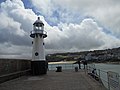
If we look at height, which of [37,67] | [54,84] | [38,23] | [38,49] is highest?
[38,23]

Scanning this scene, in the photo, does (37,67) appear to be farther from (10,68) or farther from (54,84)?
(54,84)

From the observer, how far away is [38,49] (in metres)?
22.0

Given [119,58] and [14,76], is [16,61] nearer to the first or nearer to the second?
[14,76]

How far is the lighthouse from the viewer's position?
21.7m

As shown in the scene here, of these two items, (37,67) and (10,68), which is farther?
(37,67)

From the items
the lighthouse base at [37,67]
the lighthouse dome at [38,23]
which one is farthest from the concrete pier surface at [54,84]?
the lighthouse dome at [38,23]

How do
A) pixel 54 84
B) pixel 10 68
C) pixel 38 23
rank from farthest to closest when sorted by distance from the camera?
pixel 38 23, pixel 10 68, pixel 54 84

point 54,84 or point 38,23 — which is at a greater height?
point 38,23

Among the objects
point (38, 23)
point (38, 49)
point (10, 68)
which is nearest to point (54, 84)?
point (10, 68)

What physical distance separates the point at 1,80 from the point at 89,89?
23.8 ft

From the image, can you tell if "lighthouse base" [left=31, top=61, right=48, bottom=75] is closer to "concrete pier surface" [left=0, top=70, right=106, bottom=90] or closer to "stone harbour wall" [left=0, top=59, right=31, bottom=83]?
"stone harbour wall" [left=0, top=59, right=31, bottom=83]

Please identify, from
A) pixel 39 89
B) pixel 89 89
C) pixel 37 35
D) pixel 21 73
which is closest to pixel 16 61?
pixel 21 73

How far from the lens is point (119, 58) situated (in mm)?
106375

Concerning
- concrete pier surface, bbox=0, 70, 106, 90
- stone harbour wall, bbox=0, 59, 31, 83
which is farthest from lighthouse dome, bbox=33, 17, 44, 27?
concrete pier surface, bbox=0, 70, 106, 90
